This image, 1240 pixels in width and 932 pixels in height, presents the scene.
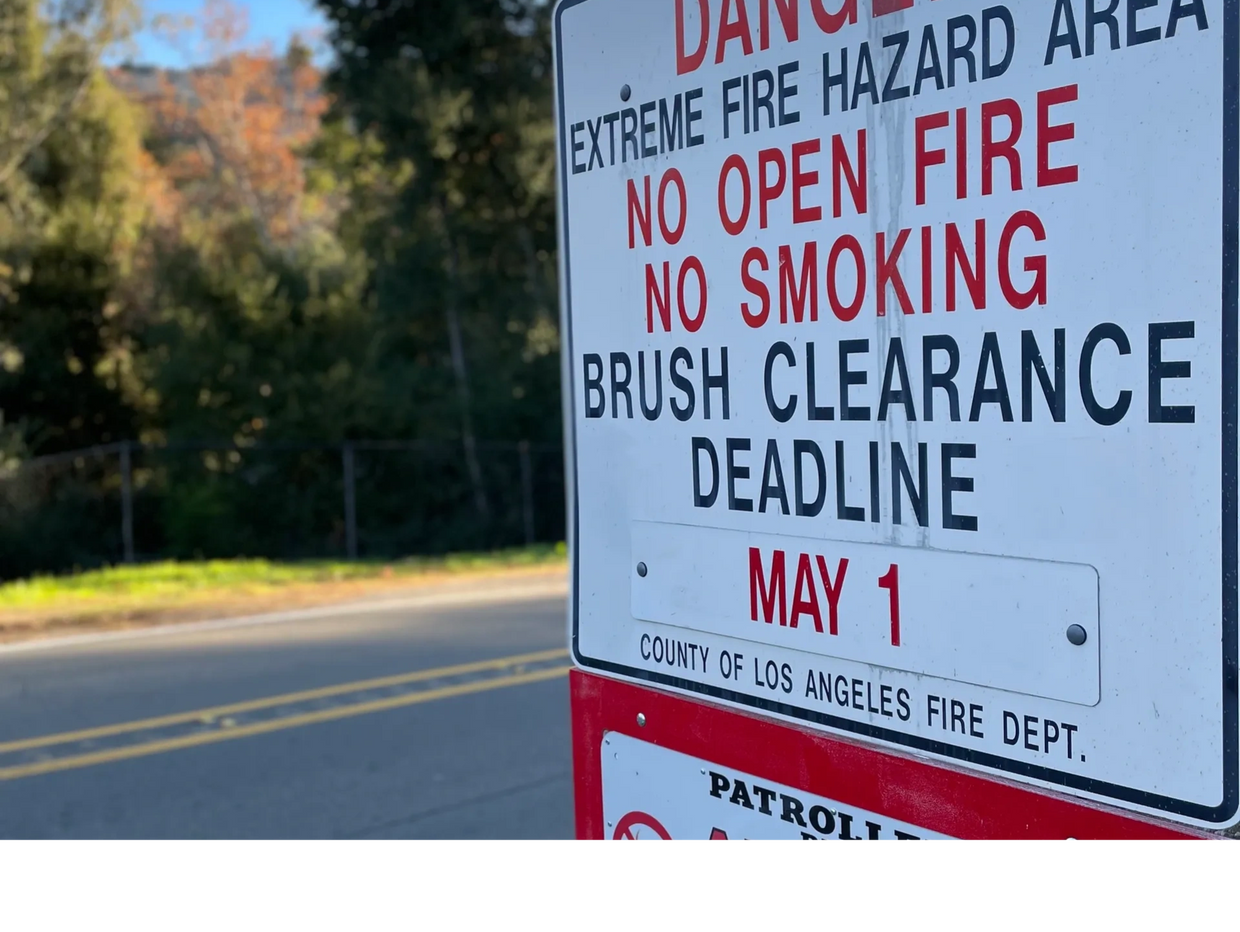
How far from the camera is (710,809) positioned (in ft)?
6.01

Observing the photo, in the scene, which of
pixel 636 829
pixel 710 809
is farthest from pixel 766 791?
pixel 636 829

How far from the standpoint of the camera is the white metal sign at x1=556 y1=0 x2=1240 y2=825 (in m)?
1.28

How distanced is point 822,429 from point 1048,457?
325mm

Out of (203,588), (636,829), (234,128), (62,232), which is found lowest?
(203,588)

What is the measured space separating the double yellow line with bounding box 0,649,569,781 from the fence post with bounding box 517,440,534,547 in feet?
39.1

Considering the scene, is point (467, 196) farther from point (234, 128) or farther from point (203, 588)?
point (234, 128)

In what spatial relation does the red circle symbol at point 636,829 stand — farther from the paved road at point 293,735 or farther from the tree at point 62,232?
the tree at point 62,232

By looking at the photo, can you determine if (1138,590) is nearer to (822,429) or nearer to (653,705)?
(822,429)

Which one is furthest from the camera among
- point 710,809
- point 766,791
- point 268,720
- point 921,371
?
point 268,720

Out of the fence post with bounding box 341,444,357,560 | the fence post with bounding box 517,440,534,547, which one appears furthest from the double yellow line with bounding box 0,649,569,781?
the fence post with bounding box 517,440,534,547

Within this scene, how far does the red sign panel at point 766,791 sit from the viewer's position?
4.67 feet

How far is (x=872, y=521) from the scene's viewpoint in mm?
1571

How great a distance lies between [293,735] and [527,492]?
14126 millimetres

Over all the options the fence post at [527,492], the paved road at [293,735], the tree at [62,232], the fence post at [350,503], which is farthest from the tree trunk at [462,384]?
the paved road at [293,735]
